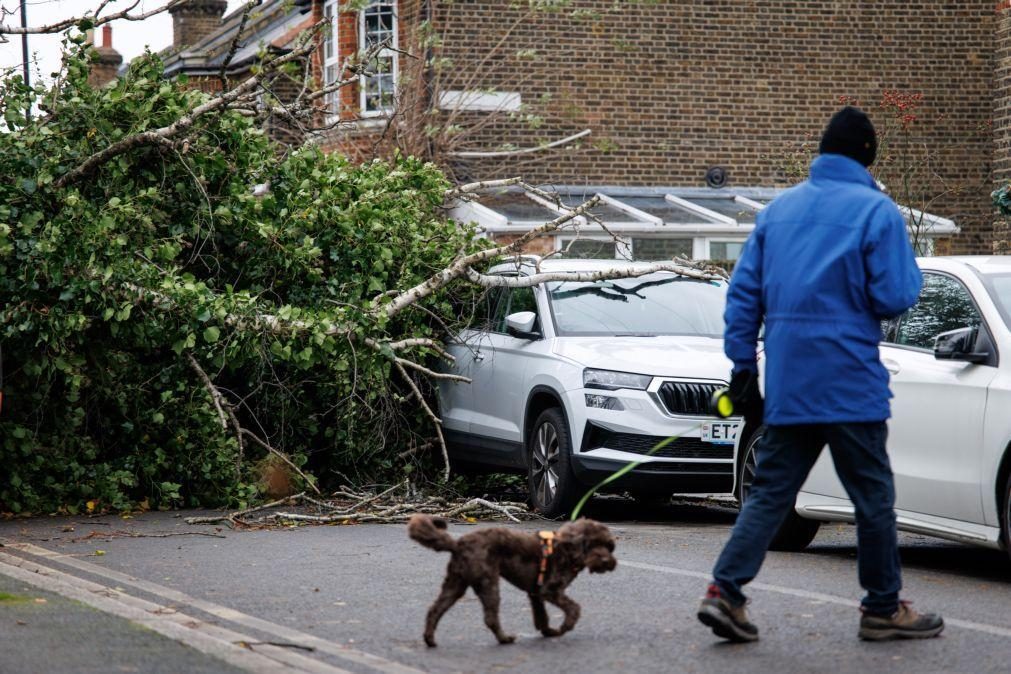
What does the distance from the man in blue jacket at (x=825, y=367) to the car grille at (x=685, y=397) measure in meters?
4.62

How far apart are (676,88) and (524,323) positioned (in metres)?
13.6

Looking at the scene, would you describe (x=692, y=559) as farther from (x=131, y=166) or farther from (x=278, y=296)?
(x=131, y=166)

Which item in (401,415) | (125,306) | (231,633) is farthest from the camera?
(401,415)

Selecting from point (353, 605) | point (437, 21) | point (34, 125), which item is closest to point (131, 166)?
point (34, 125)

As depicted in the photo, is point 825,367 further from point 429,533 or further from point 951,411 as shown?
point 951,411

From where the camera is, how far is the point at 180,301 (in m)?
10.7

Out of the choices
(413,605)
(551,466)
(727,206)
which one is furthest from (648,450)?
(727,206)

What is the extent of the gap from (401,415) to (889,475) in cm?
687

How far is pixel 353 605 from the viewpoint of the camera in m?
7.09

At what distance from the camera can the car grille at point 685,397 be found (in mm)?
10609

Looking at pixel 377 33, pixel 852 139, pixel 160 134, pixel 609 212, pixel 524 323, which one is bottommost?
pixel 524 323

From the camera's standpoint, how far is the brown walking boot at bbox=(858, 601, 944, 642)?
589 cm

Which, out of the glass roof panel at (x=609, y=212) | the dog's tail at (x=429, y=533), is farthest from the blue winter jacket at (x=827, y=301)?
the glass roof panel at (x=609, y=212)

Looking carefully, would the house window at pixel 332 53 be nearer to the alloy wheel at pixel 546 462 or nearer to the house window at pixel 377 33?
the house window at pixel 377 33
